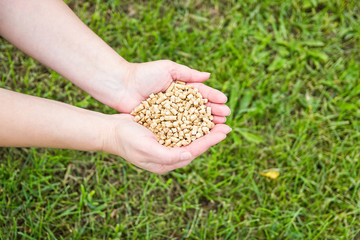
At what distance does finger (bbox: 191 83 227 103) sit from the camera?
224cm

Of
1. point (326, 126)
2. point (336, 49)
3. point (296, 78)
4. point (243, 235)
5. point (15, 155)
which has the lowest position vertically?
point (243, 235)

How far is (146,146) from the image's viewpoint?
6.10ft

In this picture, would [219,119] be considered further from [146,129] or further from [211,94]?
[146,129]

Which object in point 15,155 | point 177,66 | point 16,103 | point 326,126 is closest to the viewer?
point 16,103

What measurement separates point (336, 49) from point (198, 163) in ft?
5.17

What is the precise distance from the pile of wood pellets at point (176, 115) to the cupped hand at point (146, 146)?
0.08m

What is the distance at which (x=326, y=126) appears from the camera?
2.88 meters

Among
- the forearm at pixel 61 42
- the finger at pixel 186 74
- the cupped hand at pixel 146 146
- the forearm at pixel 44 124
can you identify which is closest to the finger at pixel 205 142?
the cupped hand at pixel 146 146

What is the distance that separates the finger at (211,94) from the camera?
7.36 ft

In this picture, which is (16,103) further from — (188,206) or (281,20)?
(281,20)

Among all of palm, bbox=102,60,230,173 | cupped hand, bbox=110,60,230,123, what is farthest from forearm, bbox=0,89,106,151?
cupped hand, bbox=110,60,230,123

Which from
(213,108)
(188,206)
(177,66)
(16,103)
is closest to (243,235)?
(188,206)

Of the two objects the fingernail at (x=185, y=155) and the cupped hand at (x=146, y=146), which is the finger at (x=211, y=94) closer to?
the cupped hand at (x=146, y=146)

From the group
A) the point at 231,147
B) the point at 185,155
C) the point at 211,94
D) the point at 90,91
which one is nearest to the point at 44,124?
the point at 90,91
